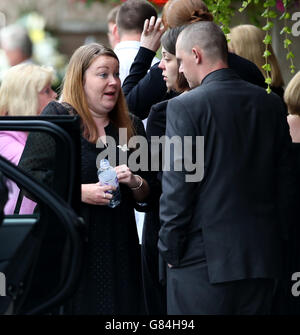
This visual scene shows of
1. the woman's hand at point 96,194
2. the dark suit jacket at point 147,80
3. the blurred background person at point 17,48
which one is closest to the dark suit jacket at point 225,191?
the woman's hand at point 96,194

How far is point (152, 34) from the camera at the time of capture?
6383mm

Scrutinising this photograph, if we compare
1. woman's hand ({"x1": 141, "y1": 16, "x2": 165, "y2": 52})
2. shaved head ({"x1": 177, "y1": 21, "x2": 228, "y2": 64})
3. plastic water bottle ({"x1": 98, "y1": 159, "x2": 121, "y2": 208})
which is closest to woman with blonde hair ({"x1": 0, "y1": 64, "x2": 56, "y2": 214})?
woman's hand ({"x1": 141, "y1": 16, "x2": 165, "y2": 52})

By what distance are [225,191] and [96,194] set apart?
2.21 feet

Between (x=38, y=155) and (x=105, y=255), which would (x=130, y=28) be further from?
(x=105, y=255)

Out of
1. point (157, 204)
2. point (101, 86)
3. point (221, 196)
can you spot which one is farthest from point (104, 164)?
point (221, 196)

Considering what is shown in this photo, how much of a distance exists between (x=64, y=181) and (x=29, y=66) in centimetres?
238

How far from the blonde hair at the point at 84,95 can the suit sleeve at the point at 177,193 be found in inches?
24.7

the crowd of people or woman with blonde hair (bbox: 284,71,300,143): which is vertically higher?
woman with blonde hair (bbox: 284,71,300,143)

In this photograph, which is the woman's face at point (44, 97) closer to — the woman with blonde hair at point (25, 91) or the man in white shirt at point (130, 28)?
the woman with blonde hair at point (25, 91)

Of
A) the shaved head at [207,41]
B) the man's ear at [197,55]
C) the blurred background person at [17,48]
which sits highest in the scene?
the blurred background person at [17,48]

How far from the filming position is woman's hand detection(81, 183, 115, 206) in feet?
16.4

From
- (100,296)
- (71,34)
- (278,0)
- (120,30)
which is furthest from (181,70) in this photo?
(71,34)

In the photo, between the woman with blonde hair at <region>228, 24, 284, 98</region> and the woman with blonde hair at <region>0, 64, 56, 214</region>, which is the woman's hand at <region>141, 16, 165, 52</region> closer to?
the woman with blonde hair at <region>228, 24, 284, 98</region>

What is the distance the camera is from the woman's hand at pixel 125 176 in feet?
16.9
